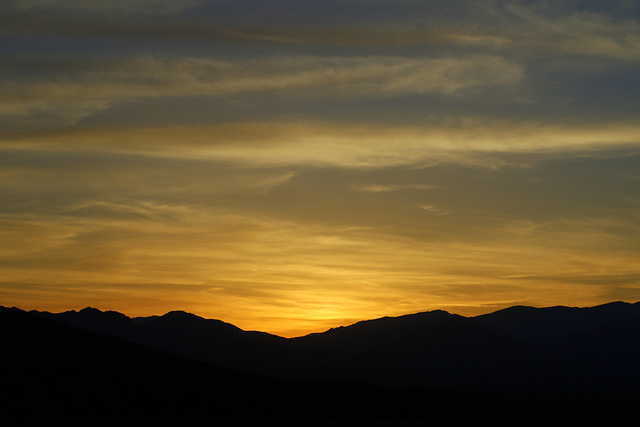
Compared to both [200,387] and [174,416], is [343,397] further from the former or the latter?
[174,416]

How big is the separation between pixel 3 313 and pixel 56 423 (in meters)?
37.0

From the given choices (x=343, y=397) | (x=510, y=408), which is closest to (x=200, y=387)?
(x=343, y=397)

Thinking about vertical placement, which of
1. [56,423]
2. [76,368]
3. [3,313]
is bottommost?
[56,423]

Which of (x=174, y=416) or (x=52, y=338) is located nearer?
(x=174, y=416)

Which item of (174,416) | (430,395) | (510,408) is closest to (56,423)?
(174,416)

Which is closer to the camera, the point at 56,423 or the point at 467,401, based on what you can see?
the point at 56,423

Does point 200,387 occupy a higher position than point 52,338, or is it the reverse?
point 52,338

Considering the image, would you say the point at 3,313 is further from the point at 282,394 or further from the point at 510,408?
the point at 510,408

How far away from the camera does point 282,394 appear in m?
89.6

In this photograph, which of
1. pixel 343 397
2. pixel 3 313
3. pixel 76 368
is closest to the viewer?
pixel 76 368

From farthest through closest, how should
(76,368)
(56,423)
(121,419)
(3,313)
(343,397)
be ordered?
1. (3,313)
2. (343,397)
3. (76,368)
4. (121,419)
5. (56,423)

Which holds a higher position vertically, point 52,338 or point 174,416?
point 52,338

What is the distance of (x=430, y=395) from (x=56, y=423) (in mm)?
53916

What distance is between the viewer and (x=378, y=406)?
90.3m
